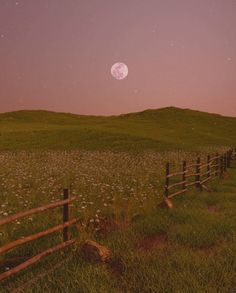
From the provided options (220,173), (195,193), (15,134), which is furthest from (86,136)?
(195,193)

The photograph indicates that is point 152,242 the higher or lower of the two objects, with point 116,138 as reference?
lower

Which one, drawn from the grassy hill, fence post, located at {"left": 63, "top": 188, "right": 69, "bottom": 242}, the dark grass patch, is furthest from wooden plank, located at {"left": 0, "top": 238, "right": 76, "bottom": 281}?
the grassy hill

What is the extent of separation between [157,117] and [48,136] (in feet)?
157

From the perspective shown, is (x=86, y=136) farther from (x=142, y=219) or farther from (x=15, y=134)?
(x=142, y=219)

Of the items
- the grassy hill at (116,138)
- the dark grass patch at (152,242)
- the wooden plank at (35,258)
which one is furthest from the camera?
the grassy hill at (116,138)

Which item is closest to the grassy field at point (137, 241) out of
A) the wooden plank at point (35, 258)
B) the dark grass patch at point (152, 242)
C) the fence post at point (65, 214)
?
the dark grass patch at point (152, 242)

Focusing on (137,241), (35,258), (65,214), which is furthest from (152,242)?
(35,258)

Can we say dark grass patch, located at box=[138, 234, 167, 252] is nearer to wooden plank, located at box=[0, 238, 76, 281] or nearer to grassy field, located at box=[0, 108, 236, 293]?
grassy field, located at box=[0, 108, 236, 293]

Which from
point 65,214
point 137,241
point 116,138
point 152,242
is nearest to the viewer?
point 65,214

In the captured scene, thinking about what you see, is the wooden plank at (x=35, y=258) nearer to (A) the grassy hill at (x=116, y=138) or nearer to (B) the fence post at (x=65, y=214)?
(B) the fence post at (x=65, y=214)

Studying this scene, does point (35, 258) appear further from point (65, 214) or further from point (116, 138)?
point (116, 138)

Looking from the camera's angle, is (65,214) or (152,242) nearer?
(65,214)

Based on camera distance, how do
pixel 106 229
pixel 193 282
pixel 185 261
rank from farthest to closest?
pixel 106 229, pixel 185 261, pixel 193 282

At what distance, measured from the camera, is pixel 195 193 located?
54.8 feet
